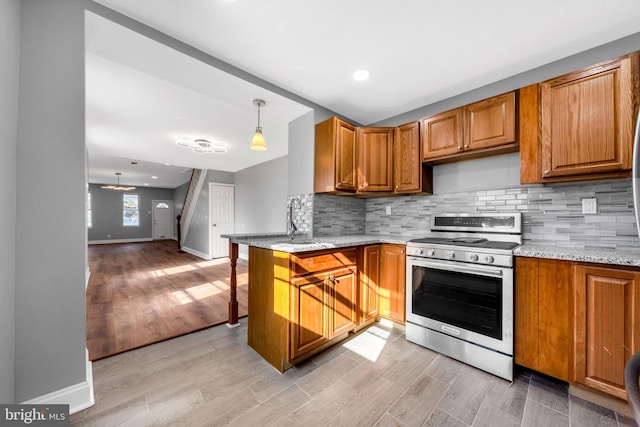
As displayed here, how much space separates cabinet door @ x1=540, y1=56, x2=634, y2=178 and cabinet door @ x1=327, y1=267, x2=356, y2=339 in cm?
182

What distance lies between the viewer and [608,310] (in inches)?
59.0

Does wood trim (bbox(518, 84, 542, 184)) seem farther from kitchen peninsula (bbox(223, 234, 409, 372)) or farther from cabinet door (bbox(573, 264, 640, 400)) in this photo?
kitchen peninsula (bbox(223, 234, 409, 372))

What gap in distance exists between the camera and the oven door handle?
1865mm

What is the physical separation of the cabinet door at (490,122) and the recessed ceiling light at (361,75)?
1.00 meters

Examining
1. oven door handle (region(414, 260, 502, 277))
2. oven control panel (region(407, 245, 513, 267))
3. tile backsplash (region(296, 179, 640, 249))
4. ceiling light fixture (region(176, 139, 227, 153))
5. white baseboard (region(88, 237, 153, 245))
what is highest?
ceiling light fixture (region(176, 139, 227, 153))

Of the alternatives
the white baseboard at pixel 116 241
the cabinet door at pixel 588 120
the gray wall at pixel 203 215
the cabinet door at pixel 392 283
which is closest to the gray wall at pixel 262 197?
the gray wall at pixel 203 215

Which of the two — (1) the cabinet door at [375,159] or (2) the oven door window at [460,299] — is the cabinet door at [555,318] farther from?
(1) the cabinet door at [375,159]

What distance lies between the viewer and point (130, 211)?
35.9ft

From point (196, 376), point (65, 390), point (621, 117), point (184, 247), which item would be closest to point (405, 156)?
point (621, 117)

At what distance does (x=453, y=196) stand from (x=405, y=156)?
69 centimetres

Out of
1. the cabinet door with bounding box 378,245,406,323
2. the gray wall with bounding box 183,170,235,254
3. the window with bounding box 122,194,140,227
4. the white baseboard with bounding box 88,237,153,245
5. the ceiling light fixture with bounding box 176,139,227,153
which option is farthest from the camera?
the window with bounding box 122,194,140,227

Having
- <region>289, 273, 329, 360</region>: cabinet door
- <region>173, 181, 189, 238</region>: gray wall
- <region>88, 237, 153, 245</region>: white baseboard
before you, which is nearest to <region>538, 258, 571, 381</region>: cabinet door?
<region>289, 273, 329, 360</region>: cabinet door

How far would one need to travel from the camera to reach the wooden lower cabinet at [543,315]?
1654 millimetres

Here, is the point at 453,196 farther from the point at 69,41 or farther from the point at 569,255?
the point at 69,41
